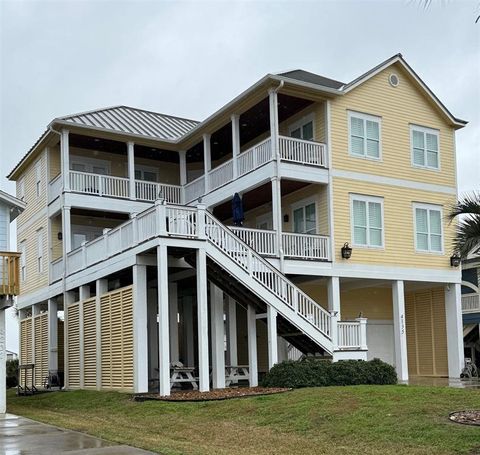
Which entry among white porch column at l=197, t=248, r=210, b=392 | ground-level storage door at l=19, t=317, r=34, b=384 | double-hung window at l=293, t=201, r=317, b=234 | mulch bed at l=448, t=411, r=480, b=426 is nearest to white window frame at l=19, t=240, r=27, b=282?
ground-level storage door at l=19, t=317, r=34, b=384

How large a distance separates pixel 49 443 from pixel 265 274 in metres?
9.72

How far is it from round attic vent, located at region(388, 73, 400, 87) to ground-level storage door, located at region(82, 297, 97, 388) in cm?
1307

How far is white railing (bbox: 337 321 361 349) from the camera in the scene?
2148 cm

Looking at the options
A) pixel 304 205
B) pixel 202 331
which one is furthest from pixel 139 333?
pixel 304 205

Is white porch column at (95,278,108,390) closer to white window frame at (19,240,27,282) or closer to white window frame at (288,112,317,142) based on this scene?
white window frame at (288,112,317,142)

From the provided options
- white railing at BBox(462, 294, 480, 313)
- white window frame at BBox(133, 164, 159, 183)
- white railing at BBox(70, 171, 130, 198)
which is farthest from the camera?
white railing at BBox(462, 294, 480, 313)

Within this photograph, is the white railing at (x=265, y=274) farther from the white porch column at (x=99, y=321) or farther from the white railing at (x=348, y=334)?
the white porch column at (x=99, y=321)

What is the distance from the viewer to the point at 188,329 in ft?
96.9

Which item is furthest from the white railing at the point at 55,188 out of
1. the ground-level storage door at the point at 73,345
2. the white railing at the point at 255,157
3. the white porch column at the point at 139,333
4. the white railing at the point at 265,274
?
the white railing at the point at 265,274

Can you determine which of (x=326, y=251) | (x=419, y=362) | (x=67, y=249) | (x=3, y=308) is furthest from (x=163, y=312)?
(x=419, y=362)

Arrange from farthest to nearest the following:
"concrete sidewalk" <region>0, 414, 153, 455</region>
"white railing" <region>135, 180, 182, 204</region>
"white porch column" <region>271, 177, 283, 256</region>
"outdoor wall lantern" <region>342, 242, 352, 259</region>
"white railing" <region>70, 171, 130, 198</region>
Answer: "white railing" <region>135, 180, 182, 204</region> → "white railing" <region>70, 171, 130, 198</region> → "outdoor wall lantern" <region>342, 242, 352, 259</region> → "white porch column" <region>271, 177, 283, 256</region> → "concrete sidewalk" <region>0, 414, 153, 455</region>

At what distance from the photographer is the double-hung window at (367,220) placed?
2545cm

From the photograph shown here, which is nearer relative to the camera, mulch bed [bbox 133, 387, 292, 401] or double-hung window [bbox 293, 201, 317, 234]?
mulch bed [bbox 133, 387, 292, 401]

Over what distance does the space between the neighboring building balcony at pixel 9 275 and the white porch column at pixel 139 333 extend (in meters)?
3.30
